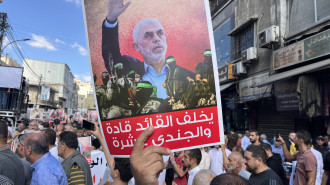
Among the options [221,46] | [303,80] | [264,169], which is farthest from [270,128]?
[264,169]

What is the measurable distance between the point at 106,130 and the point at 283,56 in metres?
9.35

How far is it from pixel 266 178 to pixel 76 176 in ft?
8.02

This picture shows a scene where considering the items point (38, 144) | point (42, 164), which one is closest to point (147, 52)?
point (42, 164)

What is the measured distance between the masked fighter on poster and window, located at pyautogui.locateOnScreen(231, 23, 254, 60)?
1148 cm

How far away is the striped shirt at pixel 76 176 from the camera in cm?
320

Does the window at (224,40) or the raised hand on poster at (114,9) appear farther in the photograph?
the window at (224,40)

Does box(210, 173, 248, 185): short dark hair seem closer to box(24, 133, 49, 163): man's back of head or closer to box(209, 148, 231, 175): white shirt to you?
box(24, 133, 49, 163): man's back of head

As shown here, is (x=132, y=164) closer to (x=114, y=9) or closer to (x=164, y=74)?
(x=164, y=74)

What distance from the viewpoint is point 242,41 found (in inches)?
509

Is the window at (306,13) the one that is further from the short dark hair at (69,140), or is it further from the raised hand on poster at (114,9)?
the raised hand on poster at (114,9)

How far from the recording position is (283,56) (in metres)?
9.31

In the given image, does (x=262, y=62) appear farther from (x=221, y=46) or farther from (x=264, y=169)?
(x=264, y=169)

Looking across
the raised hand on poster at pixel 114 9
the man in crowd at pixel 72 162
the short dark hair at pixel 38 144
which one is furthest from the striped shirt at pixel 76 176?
the raised hand on poster at pixel 114 9

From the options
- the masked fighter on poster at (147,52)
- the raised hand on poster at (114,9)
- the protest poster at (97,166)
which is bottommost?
the protest poster at (97,166)
